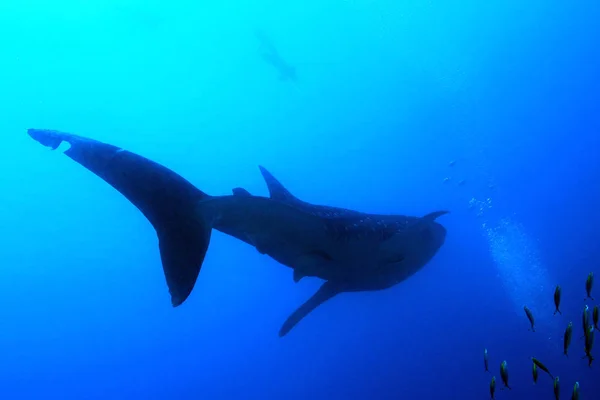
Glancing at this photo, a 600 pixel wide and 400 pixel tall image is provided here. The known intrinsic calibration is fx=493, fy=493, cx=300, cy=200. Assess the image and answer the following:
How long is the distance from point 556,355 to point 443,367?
10048 millimetres

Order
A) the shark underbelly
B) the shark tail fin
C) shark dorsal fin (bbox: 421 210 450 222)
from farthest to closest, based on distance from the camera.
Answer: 1. shark dorsal fin (bbox: 421 210 450 222)
2. the shark underbelly
3. the shark tail fin

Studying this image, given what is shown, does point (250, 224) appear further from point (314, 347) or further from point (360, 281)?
point (314, 347)


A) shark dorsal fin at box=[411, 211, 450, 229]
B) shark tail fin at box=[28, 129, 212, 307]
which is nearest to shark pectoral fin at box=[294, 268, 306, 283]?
shark tail fin at box=[28, 129, 212, 307]

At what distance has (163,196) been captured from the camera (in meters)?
4.42

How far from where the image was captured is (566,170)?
4297cm

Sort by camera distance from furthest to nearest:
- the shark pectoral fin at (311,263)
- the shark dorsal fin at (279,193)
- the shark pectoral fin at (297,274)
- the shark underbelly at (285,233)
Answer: the shark pectoral fin at (297,274) < the shark pectoral fin at (311,263) < the shark dorsal fin at (279,193) < the shark underbelly at (285,233)

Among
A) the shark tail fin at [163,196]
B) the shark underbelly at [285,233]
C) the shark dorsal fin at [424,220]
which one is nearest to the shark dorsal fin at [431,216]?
the shark dorsal fin at [424,220]

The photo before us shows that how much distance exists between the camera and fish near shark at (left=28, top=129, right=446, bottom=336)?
168 inches

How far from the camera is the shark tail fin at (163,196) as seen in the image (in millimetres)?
4227

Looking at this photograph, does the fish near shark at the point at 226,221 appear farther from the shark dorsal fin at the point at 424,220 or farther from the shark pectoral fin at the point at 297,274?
the shark dorsal fin at the point at 424,220

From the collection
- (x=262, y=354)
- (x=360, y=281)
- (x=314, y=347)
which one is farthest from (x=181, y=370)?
(x=360, y=281)

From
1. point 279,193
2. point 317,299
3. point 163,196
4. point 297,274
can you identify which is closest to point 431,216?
point 297,274

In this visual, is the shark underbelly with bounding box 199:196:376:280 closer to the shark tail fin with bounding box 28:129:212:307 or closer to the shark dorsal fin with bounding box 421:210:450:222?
the shark tail fin with bounding box 28:129:212:307

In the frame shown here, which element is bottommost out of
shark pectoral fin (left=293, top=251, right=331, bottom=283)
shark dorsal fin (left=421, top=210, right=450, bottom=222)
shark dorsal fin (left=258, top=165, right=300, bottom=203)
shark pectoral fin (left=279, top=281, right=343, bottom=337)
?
shark pectoral fin (left=293, top=251, right=331, bottom=283)
